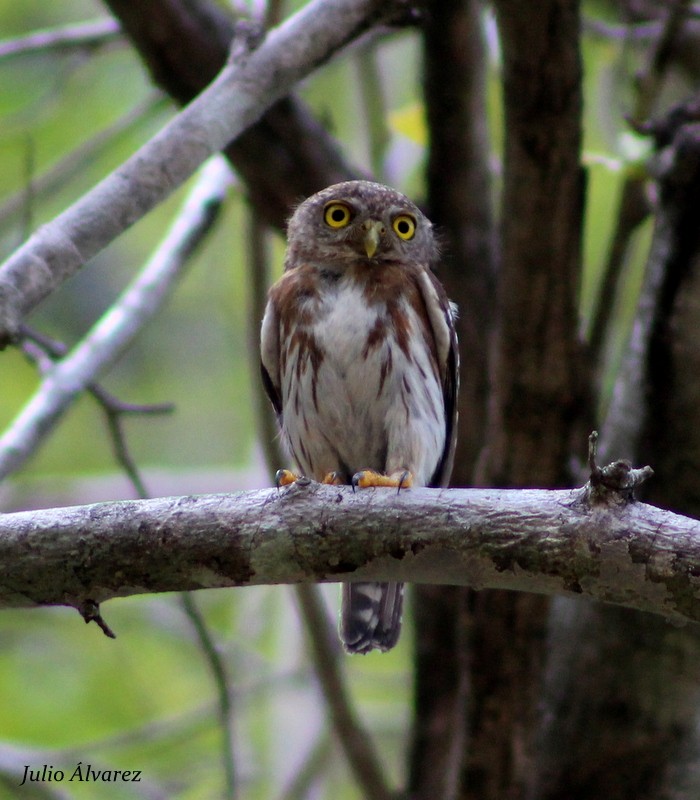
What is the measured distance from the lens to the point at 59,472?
29.0ft

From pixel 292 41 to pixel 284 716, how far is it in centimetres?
413

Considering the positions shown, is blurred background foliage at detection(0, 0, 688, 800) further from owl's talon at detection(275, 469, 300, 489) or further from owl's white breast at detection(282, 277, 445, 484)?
owl's talon at detection(275, 469, 300, 489)

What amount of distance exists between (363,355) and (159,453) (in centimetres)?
555

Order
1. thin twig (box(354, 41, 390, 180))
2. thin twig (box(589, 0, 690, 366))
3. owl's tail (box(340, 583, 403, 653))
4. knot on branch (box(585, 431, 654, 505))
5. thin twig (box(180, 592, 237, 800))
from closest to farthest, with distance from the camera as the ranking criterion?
knot on branch (box(585, 431, 654, 505)), thin twig (box(180, 592, 237, 800)), owl's tail (box(340, 583, 403, 653)), thin twig (box(589, 0, 690, 366)), thin twig (box(354, 41, 390, 180))

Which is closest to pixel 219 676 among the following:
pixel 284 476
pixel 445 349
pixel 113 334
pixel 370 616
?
pixel 370 616

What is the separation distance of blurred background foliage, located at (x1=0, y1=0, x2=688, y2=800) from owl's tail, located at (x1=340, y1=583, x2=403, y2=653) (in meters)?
1.09

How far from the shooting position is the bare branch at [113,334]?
3639mm

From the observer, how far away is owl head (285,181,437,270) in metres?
4.69

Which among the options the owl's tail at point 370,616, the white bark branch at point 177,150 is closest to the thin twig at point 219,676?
the owl's tail at point 370,616

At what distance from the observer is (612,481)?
2402 millimetres

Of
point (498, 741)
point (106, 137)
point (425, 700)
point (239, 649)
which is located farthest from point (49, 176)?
point (498, 741)

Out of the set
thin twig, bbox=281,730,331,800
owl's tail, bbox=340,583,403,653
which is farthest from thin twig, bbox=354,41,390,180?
thin twig, bbox=281,730,331,800

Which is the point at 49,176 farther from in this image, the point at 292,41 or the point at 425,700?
the point at 425,700

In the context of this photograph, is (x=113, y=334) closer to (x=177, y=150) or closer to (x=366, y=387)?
(x=366, y=387)
